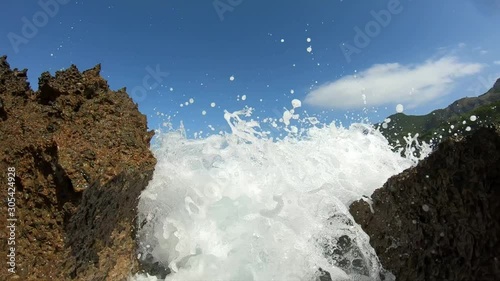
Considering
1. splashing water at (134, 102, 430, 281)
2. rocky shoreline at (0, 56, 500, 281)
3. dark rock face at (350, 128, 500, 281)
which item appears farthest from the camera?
splashing water at (134, 102, 430, 281)

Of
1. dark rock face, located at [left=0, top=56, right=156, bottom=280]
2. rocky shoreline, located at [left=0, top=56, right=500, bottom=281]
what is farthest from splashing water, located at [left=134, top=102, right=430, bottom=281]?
dark rock face, located at [left=0, top=56, right=156, bottom=280]

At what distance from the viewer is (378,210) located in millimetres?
5340

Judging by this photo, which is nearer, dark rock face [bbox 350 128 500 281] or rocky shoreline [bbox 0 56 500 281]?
dark rock face [bbox 350 128 500 281]

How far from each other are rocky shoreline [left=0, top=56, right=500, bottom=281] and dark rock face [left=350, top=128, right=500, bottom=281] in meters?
0.01

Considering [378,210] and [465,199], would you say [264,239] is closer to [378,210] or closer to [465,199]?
[378,210]

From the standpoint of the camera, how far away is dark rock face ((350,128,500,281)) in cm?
354

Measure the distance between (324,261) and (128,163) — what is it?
3.15 meters

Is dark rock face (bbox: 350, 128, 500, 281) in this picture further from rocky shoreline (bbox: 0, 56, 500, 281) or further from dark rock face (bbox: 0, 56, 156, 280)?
dark rock face (bbox: 0, 56, 156, 280)

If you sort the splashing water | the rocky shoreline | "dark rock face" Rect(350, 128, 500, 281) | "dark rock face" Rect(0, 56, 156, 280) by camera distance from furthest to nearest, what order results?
the splashing water, "dark rock face" Rect(0, 56, 156, 280), the rocky shoreline, "dark rock face" Rect(350, 128, 500, 281)

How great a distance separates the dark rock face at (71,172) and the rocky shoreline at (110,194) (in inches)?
0.5

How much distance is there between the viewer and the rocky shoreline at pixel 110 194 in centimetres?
373

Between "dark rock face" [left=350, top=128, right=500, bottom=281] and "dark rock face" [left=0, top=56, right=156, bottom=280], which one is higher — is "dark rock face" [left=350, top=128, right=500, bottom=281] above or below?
below

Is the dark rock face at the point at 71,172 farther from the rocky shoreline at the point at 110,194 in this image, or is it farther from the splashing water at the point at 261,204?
the splashing water at the point at 261,204

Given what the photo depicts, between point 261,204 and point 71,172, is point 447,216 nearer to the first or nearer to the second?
point 261,204
